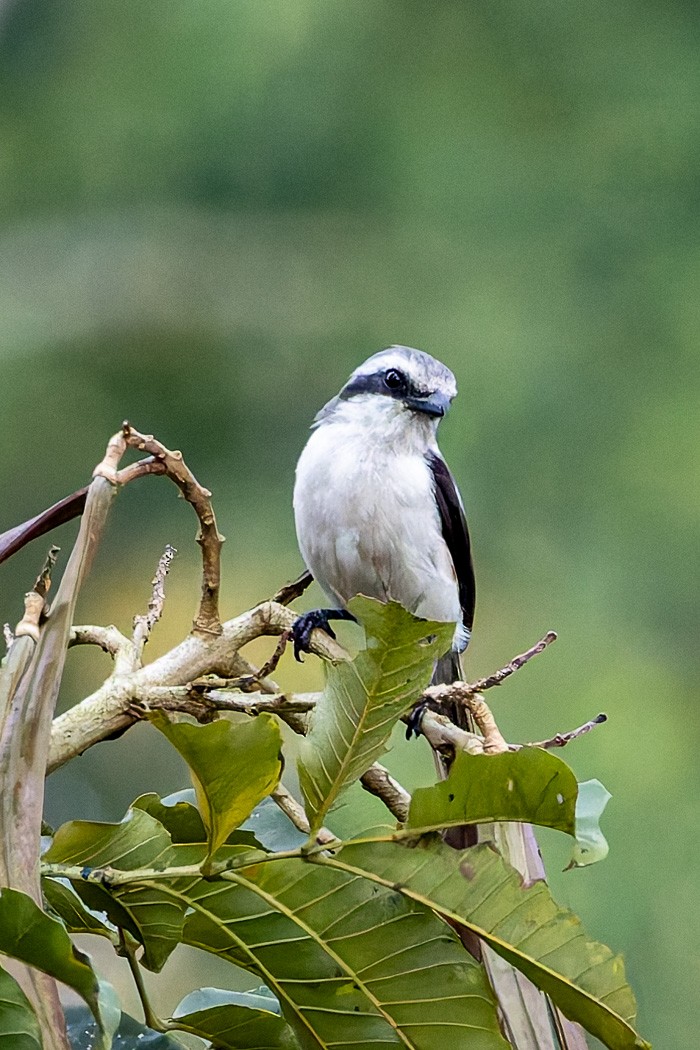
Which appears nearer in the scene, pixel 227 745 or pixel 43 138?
pixel 227 745

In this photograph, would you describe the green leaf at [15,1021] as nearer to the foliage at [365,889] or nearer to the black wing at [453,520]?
the foliage at [365,889]

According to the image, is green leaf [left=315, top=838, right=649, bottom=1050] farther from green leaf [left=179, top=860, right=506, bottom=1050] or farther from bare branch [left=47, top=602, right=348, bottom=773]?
bare branch [left=47, top=602, right=348, bottom=773]

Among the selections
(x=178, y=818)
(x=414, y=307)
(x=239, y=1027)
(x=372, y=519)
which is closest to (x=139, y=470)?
(x=178, y=818)

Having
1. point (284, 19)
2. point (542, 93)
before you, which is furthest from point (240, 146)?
point (542, 93)

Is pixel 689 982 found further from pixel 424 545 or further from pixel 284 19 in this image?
pixel 284 19

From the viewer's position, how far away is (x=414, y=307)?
4.69 m

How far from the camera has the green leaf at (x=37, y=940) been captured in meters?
0.51

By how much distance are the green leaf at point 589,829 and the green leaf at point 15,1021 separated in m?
0.28

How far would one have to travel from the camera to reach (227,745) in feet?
1.87

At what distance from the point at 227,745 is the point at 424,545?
49.2 inches

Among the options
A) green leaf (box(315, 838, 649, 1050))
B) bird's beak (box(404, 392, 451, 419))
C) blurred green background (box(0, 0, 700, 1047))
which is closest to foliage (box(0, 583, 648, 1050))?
green leaf (box(315, 838, 649, 1050))

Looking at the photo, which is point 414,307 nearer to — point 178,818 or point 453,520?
point 453,520

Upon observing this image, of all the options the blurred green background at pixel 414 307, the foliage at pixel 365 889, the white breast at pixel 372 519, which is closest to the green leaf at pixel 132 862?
the foliage at pixel 365 889

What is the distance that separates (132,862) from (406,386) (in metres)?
1.23
